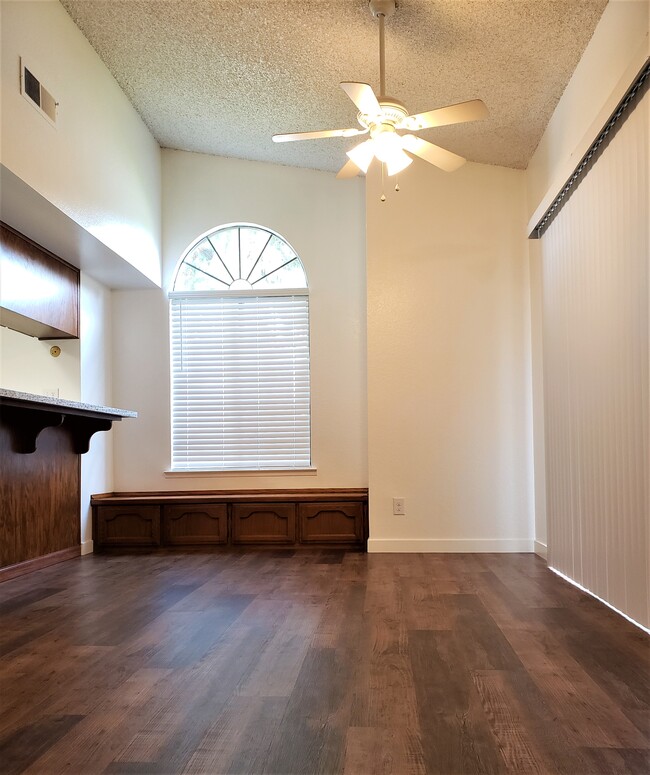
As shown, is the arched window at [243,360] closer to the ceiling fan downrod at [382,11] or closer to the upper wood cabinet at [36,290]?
the upper wood cabinet at [36,290]

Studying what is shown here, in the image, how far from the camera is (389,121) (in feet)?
10.5

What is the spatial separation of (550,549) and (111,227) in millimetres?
3614

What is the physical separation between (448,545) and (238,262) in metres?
2.96

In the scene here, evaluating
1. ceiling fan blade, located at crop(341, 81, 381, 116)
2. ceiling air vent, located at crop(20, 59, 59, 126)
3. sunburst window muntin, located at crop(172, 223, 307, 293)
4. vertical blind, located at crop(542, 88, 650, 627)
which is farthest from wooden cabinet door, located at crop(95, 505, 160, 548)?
ceiling fan blade, located at crop(341, 81, 381, 116)

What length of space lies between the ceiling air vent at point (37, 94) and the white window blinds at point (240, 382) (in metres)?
2.22

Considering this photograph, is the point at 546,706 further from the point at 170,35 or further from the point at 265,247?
the point at 265,247

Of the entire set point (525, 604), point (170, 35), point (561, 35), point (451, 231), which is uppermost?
point (170, 35)

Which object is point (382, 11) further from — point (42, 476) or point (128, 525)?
point (128, 525)

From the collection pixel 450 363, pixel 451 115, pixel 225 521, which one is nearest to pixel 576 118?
pixel 451 115

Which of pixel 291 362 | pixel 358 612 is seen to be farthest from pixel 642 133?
pixel 291 362

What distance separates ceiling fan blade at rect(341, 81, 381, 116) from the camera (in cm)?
283

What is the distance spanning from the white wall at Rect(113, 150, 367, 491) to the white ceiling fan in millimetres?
2103

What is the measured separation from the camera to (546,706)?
188cm

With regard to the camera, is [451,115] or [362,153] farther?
[362,153]
